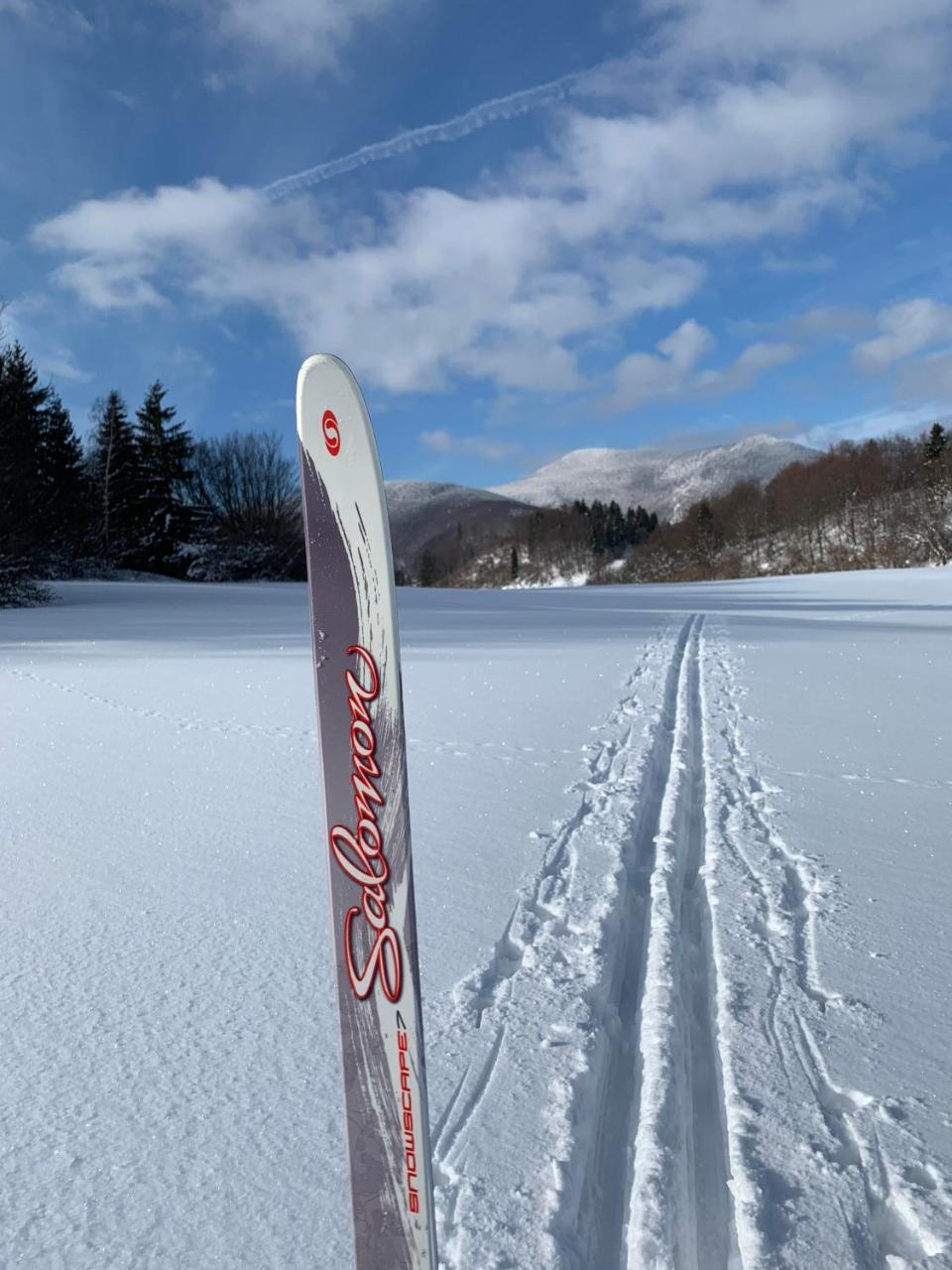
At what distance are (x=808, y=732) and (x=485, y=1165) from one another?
4868 millimetres

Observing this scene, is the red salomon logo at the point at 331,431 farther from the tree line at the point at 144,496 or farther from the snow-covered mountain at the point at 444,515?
the snow-covered mountain at the point at 444,515

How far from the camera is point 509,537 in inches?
4500

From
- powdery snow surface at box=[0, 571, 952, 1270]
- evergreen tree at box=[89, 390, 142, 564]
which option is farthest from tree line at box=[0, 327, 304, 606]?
powdery snow surface at box=[0, 571, 952, 1270]

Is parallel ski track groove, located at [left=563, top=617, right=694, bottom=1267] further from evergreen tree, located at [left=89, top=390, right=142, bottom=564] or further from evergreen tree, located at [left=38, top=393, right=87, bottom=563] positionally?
evergreen tree, located at [left=89, top=390, right=142, bottom=564]

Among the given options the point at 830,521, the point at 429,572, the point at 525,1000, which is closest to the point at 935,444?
the point at 830,521

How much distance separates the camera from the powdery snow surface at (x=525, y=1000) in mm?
1644

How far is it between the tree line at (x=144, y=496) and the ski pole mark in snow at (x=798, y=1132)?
2391 cm

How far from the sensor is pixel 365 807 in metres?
1.63

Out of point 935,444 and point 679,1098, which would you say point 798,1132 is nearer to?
point 679,1098

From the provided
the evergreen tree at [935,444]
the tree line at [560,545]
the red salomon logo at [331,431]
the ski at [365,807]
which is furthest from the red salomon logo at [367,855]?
the tree line at [560,545]

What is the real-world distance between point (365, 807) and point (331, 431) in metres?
0.76

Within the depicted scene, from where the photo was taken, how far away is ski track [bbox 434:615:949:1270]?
1603 mm

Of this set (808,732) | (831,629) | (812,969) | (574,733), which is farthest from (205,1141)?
(831,629)

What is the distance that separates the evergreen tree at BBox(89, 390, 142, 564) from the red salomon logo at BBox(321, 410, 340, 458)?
34273 millimetres
